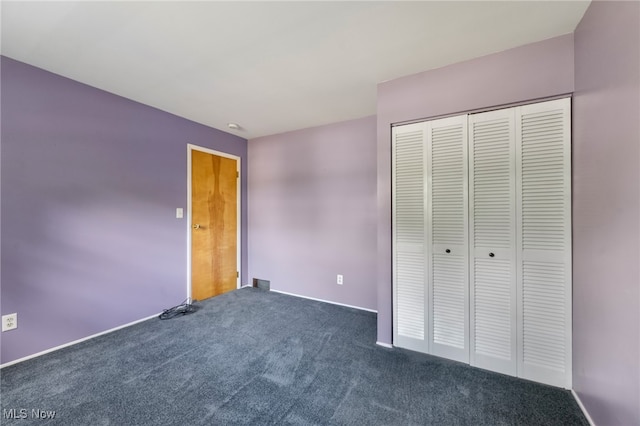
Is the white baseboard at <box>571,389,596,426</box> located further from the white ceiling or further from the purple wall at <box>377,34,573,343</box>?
the white ceiling

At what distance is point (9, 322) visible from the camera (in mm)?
1776

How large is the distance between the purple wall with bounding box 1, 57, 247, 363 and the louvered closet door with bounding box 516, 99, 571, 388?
3.36 m

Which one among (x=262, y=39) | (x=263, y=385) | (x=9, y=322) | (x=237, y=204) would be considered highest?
(x=262, y=39)

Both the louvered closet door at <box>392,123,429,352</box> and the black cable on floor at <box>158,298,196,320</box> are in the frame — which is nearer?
the louvered closet door at <box>392,123,429,352</box>

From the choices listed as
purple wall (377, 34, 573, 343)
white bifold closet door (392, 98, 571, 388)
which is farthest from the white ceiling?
white bifold closet door (392, 98, 571, 388)

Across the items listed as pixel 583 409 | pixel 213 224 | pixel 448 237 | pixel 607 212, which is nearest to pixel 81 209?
pixel 213 224

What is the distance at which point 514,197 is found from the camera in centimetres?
168

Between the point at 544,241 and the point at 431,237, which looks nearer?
the point at 544,241

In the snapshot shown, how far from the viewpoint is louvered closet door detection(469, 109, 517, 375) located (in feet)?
5.55

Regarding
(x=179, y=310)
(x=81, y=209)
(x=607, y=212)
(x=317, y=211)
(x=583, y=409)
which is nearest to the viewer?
(x=607, y=212)

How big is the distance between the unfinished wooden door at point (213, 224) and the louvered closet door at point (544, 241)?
3286 millimetres

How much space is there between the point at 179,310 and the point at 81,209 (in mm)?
1404

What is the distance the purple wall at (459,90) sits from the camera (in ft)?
5.15

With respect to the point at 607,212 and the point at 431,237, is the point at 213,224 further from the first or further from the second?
the point at 607,212
